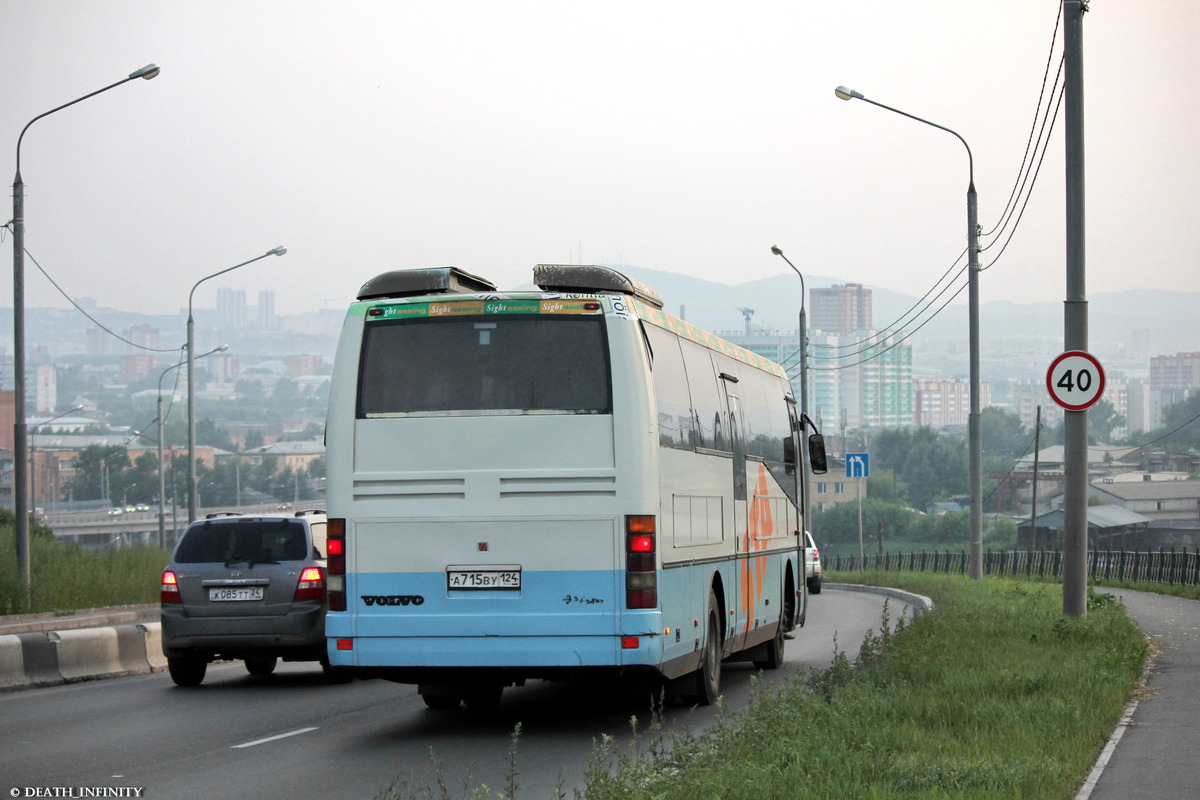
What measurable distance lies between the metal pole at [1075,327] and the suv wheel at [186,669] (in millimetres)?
9153

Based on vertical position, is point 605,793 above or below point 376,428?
below

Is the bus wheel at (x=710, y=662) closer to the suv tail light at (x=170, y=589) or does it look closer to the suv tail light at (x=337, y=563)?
the suv tail light at (x=337, y=563)

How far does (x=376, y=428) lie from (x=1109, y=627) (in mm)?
8185

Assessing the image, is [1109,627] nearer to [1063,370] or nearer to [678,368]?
[1063,370]

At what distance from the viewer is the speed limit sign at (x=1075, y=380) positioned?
1597 cm

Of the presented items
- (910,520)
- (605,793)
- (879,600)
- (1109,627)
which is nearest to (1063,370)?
(1109,627)

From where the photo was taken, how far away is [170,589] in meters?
15.1

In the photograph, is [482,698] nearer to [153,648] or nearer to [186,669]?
[186,669]

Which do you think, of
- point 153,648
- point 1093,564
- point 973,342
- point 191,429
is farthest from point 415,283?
point 1093,564

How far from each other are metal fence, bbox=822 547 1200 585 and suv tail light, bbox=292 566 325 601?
24.9m

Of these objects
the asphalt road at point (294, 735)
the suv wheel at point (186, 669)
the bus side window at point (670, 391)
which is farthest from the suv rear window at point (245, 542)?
the bus side window at point (670, 391)

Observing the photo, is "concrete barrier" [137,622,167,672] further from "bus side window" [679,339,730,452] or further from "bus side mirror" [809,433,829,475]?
"bus side mirror" [809,433,829,475]

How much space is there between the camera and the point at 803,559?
63.0 ft

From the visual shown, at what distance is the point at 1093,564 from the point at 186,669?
3879 centimetres
